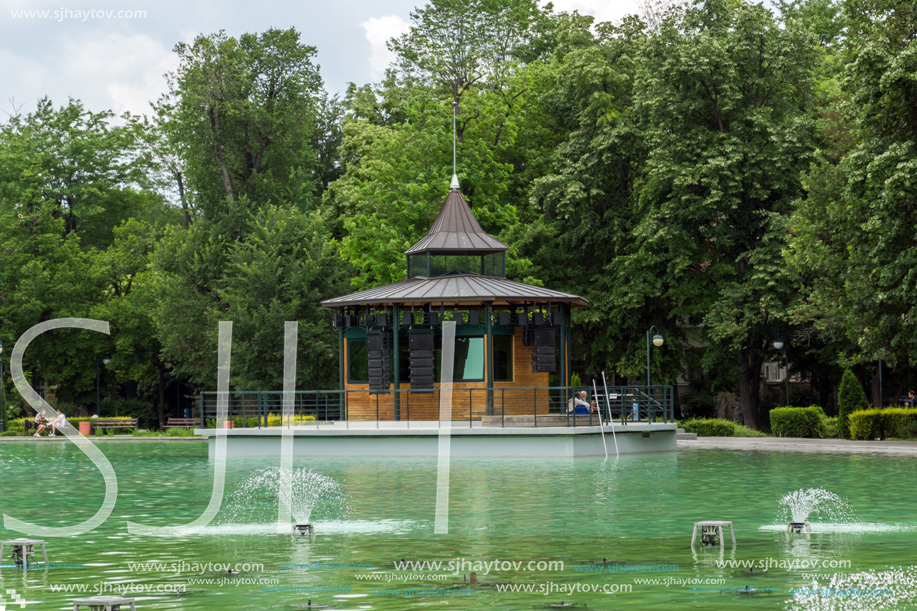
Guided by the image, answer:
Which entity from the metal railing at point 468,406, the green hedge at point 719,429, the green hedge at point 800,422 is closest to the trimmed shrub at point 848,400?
the green hedge at point 800,422

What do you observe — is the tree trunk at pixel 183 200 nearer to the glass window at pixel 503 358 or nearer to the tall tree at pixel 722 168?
the tall tree at pixel 722 168

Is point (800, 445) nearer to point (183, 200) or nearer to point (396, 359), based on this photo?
point (396, 359)

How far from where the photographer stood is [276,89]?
5909cm

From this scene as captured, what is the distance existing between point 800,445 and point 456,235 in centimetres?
1327

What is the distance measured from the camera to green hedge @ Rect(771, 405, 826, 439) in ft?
134

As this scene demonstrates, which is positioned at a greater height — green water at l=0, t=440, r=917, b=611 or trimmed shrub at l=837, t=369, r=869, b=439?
trimmed shrub at l=837, t=369, r=869, b=439

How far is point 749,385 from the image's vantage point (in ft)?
158

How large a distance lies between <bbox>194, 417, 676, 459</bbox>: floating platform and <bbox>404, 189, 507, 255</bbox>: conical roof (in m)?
7.11

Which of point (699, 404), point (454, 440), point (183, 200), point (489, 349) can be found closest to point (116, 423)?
point (183, 200)

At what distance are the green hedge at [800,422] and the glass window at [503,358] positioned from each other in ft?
35.8

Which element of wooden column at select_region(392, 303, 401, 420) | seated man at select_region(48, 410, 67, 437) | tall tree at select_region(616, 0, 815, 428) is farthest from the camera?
seated man at select_region(48, 410, 67, 437)

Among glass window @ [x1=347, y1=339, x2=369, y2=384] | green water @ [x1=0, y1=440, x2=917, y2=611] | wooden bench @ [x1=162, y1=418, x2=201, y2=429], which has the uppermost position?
glass window @ [x1=347, y1=339, x2=369, y2=384]

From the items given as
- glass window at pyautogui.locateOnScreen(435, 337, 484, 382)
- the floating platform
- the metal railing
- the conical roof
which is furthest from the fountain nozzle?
the conical roof

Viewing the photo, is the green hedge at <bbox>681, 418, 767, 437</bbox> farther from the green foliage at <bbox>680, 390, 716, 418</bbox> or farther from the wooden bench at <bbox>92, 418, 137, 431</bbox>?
the wooden bench at <bbox>92, 418, 137, 431</bbox>
